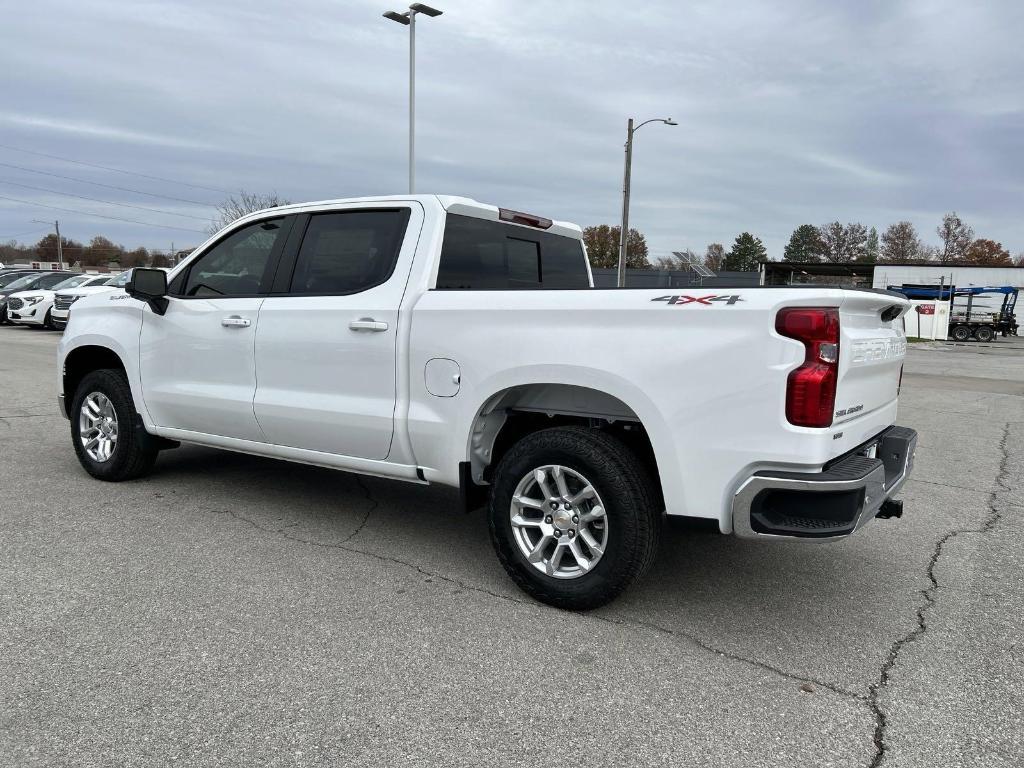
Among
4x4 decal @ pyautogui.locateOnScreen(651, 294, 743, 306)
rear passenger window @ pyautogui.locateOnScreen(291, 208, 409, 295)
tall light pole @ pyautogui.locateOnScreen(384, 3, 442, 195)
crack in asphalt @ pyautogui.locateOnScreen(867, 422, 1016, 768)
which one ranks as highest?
tall light pole @ pyautogui.locateOnScreen(384, 3, 442, 195)

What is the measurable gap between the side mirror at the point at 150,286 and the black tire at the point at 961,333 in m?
37.0

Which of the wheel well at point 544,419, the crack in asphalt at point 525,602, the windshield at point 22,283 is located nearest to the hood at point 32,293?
the windshield at point 22,283

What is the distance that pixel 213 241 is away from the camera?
16.4 ft

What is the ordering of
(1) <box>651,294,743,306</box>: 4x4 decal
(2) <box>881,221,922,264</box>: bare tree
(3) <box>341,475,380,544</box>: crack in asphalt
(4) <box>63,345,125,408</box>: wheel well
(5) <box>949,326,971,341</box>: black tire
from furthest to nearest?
(2) <box>881,221,922,264</box>: bare tree, (5) <box>949,326,971,341</box>: black tire, (4) <box>63,345,125,408</box>: wheel well, (3) <box>341,475,380,544</box>: crack in asphalt, (1) <box>651,294,743,306</box>: 4x4 decal

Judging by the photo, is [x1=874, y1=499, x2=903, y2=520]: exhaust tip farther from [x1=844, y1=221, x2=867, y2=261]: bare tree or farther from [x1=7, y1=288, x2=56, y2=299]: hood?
[x1=844, y1=221, x2=867, y2=261]: bare tree

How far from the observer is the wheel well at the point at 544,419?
143 inches

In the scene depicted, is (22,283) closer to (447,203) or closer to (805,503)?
(447,203)

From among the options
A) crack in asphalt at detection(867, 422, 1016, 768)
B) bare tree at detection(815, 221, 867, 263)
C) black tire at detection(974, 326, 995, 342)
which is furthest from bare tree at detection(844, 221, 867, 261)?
crack in asphalt at detection(867, 422, 1016, 768)

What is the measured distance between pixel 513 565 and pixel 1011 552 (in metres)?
3.05

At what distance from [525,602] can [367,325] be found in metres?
1.62

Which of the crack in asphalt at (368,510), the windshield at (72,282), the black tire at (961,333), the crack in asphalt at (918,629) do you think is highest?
the windshield at (72,282)

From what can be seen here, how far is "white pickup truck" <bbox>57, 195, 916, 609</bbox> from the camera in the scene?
9.91ft

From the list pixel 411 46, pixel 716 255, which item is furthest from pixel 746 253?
pixel 411 46

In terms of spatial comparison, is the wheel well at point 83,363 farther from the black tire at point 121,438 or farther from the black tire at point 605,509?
the black tire at point 605,509
